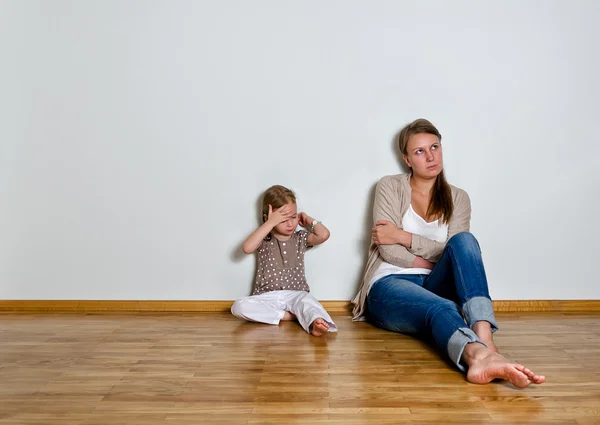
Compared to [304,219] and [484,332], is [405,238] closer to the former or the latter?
[304,219]

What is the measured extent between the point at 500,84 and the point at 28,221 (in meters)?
2.26

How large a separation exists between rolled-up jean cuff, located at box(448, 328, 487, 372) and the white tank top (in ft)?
2.21

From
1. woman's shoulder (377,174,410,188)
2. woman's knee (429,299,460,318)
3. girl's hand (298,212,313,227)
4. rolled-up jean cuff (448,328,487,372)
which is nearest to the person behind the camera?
rolled-up jean cuff (448,328,487,372)

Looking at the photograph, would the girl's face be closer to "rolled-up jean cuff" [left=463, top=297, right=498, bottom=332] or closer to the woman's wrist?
the woman's wrist

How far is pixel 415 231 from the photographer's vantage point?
2.73m

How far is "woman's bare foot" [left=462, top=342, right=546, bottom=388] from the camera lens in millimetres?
1752

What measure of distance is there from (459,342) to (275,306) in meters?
1.00

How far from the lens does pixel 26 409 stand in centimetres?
168

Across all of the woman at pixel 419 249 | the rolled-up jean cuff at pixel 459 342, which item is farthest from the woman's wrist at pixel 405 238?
the rolled-up jean cuff at pixel 459 342

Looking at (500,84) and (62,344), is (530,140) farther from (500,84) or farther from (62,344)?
(62,344)

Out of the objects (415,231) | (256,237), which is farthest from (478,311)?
(256,237)

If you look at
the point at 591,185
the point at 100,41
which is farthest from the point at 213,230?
the point at 591,185

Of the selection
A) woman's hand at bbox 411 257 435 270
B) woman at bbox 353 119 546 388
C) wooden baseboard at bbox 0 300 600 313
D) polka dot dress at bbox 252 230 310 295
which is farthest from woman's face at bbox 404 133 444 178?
wooden baseboard at bbox 0 300 600 313

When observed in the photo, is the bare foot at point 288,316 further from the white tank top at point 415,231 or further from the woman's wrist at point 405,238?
the woman's wrist at point 405,238
